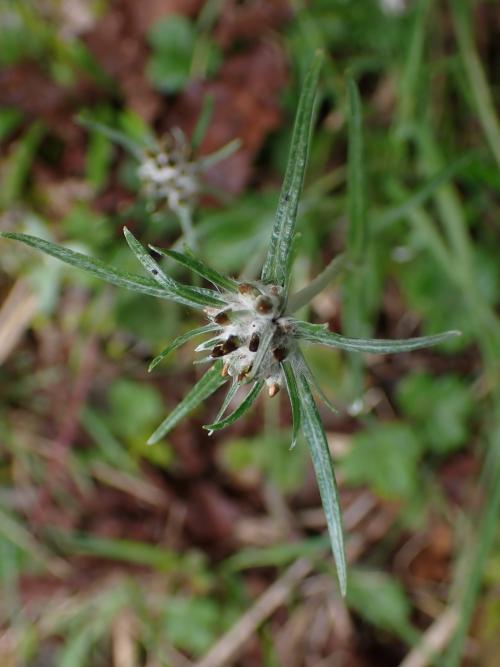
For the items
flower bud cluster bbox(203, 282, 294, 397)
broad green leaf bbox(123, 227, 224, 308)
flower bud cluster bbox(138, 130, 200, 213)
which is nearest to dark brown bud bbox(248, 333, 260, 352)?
flower bud cluster bbox(203, 282, 294, 397)

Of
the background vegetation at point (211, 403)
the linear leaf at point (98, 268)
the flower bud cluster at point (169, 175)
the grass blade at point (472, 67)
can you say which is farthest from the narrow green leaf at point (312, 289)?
the grass blade at point (472, 67)

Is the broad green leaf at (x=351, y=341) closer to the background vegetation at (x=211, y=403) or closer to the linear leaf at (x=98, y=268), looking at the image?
the linear leaf at (x=98, y=268)

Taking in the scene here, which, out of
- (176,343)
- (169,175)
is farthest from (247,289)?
(169,175)

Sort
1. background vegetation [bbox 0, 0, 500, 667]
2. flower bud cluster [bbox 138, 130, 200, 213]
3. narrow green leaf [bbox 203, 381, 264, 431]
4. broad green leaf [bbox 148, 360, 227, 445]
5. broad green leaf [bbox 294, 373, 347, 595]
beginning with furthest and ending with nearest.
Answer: background vegetation [bbox 0, 0, 500, 667] < flower bud cluster [bbox 138, 130, 200, 213] < broad green leaf [bbox 148, 360, 227, 445] < broad green leaf [bbox 294, 373, 347, 595] < narrow green leaf [bbox 203, 381, 264, 431]

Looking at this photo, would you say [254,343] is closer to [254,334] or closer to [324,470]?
[254,334]

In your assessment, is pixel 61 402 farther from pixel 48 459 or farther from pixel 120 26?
pixel 120 26

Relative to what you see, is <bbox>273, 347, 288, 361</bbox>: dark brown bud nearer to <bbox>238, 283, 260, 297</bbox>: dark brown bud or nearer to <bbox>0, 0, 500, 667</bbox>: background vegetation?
<bbox>238, 283, 260, 297</bbox>: dark brown bud
